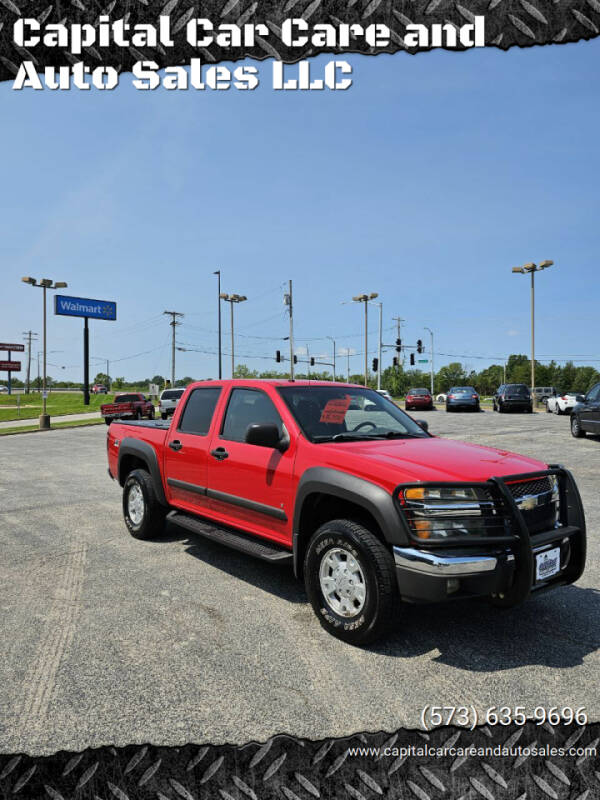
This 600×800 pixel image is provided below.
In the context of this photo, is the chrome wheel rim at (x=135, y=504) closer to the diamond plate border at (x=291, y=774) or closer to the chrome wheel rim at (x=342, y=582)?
the chrome wheel rim at (x=342, y=582)

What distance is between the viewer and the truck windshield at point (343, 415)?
457 cm

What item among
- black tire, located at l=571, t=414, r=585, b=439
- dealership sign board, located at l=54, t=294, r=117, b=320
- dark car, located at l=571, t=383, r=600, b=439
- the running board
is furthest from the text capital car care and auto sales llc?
dealership sign board, located at l=54, t=294, r=117, b=320

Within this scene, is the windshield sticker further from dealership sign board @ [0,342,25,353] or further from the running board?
dealership sign board @ [0,342,25,353]

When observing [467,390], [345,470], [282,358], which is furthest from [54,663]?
[282,358]

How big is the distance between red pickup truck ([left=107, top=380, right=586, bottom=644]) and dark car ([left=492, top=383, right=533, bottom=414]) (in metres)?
30.0

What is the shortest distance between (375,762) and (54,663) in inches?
102

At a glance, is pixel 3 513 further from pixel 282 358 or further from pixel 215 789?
pixel 282 358

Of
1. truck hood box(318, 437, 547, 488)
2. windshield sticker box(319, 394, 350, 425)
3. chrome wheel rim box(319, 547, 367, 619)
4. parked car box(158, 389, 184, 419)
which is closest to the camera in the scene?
truck hood box(318, 437, 547, 488)

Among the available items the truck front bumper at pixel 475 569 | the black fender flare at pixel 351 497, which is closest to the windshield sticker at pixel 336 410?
the black fender flare at pixel 351 497

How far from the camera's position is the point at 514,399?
33.0 m

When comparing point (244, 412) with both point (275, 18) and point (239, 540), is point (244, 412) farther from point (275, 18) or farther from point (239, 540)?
point (275, 18)

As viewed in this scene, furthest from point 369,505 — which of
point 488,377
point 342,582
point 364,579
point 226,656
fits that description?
point 488,377

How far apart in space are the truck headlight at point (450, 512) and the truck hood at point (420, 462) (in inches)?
3.3

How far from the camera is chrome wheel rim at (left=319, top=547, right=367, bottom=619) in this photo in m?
3.59
